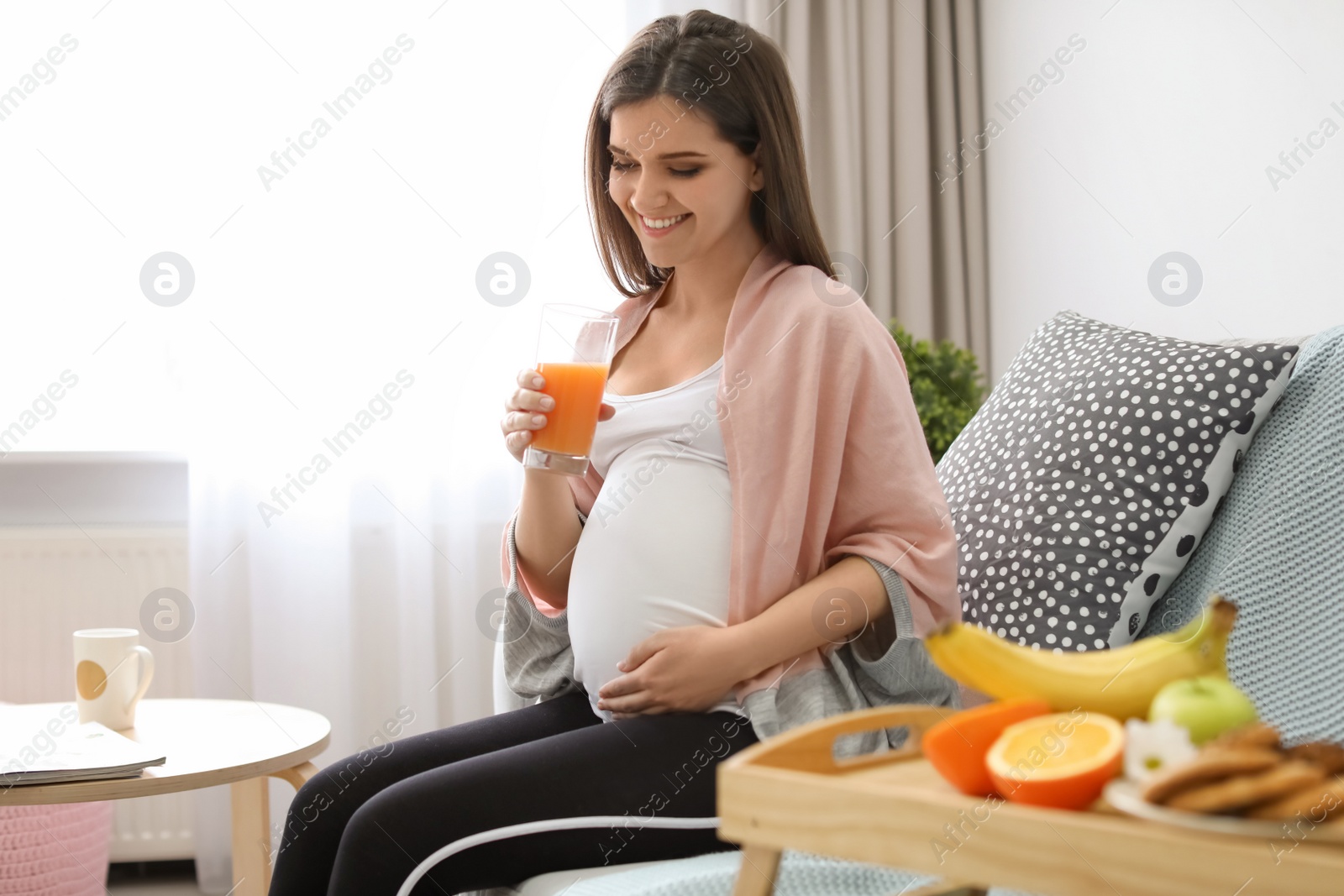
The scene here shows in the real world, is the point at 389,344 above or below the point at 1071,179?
below

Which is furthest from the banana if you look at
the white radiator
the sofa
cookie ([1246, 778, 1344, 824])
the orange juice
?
the white radiator

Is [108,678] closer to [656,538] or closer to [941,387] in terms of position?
[656,538]

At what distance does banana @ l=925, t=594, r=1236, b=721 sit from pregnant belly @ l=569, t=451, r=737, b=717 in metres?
0.53

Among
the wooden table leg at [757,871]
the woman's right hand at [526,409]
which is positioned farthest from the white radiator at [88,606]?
the wooden table leg at [757,871]

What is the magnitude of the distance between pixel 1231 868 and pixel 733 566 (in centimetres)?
70

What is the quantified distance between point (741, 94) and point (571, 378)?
0.38 metres

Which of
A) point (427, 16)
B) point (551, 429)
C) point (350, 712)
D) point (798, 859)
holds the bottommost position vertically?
point (350, 712)

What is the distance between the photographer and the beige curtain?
2686mm

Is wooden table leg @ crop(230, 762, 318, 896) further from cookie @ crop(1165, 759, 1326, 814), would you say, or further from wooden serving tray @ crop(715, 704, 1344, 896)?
cookie @ crop(1165, 759, 1326, 814)

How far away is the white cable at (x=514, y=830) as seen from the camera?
3.21 ft

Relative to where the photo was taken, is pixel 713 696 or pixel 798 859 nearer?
pixel 798 859

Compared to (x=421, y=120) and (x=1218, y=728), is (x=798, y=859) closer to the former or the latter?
(x=1218, y=728)

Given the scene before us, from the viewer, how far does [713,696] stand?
1113mm

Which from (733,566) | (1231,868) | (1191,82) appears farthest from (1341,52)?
(1231,868)
